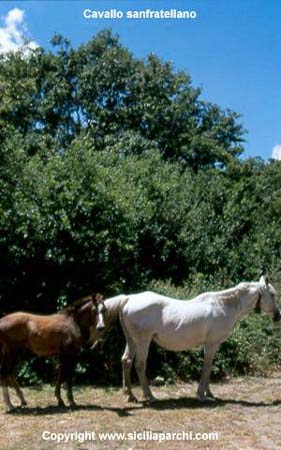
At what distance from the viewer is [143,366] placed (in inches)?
328

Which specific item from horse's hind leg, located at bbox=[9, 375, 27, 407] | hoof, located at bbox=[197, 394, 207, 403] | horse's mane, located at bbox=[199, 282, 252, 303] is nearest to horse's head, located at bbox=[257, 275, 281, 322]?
horse's mane, located at bbox=[199, 282, 252, 303]

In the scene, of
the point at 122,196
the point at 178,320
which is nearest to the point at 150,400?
the point at 178,320

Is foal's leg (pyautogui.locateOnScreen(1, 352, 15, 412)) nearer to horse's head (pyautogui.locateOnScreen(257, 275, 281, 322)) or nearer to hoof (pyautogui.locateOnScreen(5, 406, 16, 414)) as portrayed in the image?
hoof (pyautogui.locateOnScreen(5, 406, 16, 414))

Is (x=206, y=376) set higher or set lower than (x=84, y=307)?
lower

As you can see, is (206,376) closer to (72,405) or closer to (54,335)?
(72,405)

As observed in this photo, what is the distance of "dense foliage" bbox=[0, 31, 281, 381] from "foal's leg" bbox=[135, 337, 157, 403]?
6.07 feet

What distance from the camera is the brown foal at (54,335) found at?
26.3 feet

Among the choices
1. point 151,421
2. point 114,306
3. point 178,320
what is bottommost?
point 151,421

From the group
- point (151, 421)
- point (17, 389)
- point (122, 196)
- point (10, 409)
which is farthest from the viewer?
point (122, 196)

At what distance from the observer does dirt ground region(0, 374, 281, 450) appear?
6.35m

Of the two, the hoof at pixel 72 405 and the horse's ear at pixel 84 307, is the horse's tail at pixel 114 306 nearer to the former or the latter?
the horse's ear at pixel 84 307

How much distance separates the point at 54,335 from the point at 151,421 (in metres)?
1.85

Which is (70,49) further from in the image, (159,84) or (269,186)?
(269,186)

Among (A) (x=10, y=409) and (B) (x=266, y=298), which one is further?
(B) (x=266, y=298)
